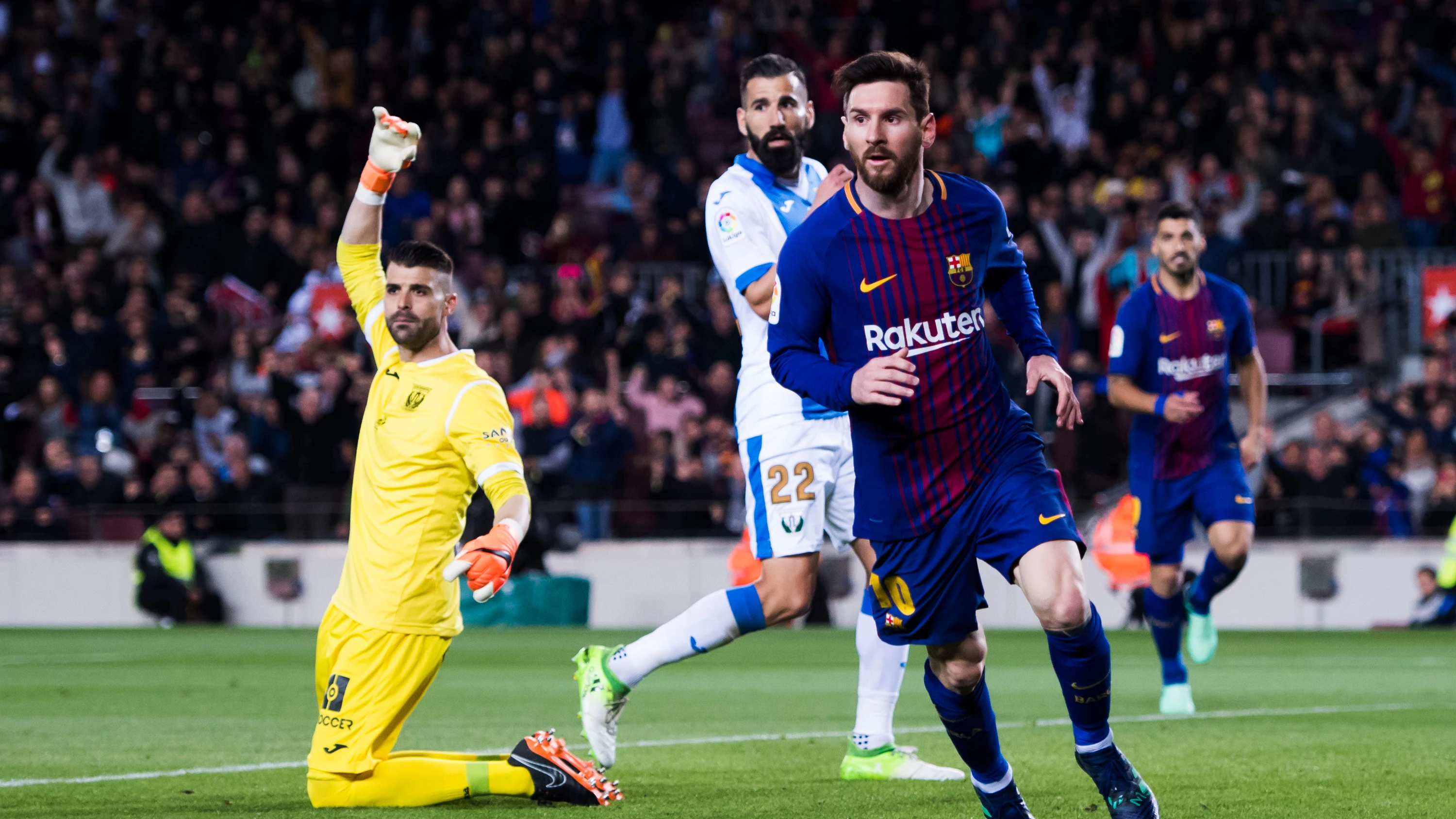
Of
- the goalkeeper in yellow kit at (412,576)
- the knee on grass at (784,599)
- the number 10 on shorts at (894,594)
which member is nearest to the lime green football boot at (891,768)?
the knee on grass at (784,599)

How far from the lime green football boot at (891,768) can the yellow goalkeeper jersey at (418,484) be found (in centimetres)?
164

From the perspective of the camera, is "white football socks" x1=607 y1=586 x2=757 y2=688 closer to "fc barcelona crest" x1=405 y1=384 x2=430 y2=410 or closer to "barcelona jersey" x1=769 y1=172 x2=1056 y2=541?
"fc barcelona crest" x1=405 y1=384 x2=430 y2=410

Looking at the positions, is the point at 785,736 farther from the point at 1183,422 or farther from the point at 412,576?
the point at 412,576

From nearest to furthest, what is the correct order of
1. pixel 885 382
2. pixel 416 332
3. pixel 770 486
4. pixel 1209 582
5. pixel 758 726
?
pixel 885 382 → pixel 416 332 → pixel 770 486 → pixel 758 726 → pixel 1209 582

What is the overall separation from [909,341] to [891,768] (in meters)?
2.24

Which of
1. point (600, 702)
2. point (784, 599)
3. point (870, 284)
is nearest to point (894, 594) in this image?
point (870, 284)

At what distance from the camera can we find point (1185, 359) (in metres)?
9.54

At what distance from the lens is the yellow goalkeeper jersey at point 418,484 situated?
5.93m

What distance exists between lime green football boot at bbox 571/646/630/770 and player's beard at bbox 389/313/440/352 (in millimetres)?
1313

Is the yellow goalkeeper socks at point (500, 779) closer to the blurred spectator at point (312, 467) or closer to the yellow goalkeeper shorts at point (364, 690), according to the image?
the yellow goalkeeper shorts at point (364, 690)

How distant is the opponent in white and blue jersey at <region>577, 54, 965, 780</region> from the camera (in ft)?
22.0

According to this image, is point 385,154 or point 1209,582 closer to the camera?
point 385,154

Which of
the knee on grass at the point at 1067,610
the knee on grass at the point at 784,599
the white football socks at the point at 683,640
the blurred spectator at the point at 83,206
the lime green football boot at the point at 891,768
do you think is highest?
the blurred spectator at the point at 83,206

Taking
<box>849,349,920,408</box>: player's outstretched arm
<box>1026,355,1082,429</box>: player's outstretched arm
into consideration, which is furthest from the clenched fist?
<box>1026,355,1082,429</box>: player's outstretched arm
